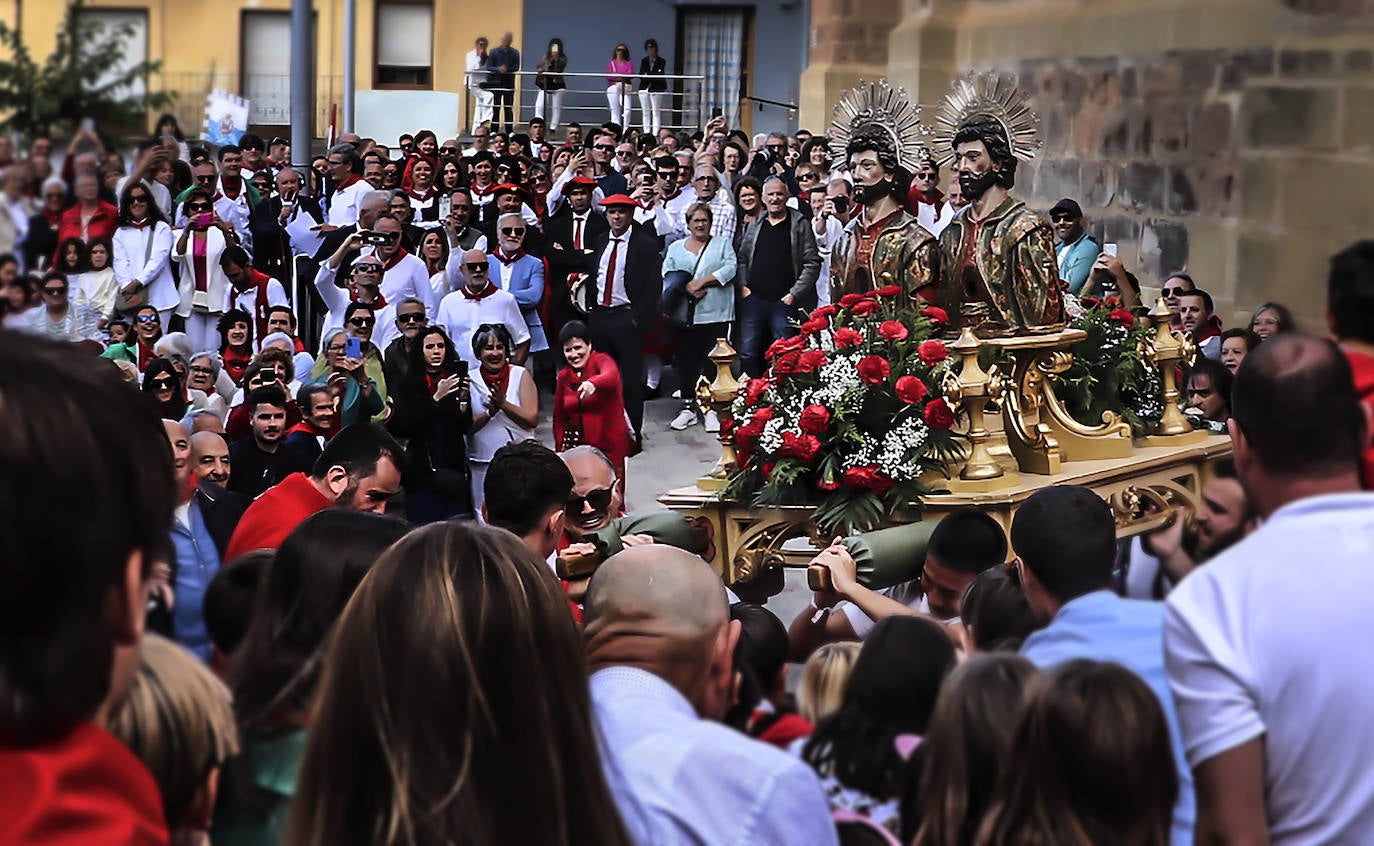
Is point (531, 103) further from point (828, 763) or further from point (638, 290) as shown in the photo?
point (828, 763)

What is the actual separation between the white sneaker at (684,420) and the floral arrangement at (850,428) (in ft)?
20.8

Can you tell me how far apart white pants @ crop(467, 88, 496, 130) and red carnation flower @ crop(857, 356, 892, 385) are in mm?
11279

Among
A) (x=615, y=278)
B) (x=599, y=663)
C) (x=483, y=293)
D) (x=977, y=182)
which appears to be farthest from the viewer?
(x=615, y=278)

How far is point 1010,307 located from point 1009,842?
492cm

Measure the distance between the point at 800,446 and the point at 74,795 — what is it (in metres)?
4.77

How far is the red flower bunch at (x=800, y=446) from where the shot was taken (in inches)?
244

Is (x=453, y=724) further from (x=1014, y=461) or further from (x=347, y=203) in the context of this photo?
(x=347, y=203)

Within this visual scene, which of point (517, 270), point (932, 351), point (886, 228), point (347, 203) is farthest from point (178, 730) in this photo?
point (347, 203)

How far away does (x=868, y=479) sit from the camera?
616 cm

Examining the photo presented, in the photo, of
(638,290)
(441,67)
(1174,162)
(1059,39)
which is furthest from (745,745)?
(1059,39)

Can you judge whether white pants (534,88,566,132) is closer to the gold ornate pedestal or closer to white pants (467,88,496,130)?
white pants (467,88,496,130)

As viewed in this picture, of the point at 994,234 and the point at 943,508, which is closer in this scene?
the point at 943,508

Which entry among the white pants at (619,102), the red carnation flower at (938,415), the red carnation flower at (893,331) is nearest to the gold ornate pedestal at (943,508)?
the red carnation flower at (938,415)

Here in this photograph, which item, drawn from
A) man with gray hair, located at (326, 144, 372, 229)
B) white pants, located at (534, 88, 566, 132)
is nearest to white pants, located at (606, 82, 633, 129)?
white pants, located at (534, 88, 566, 132)
